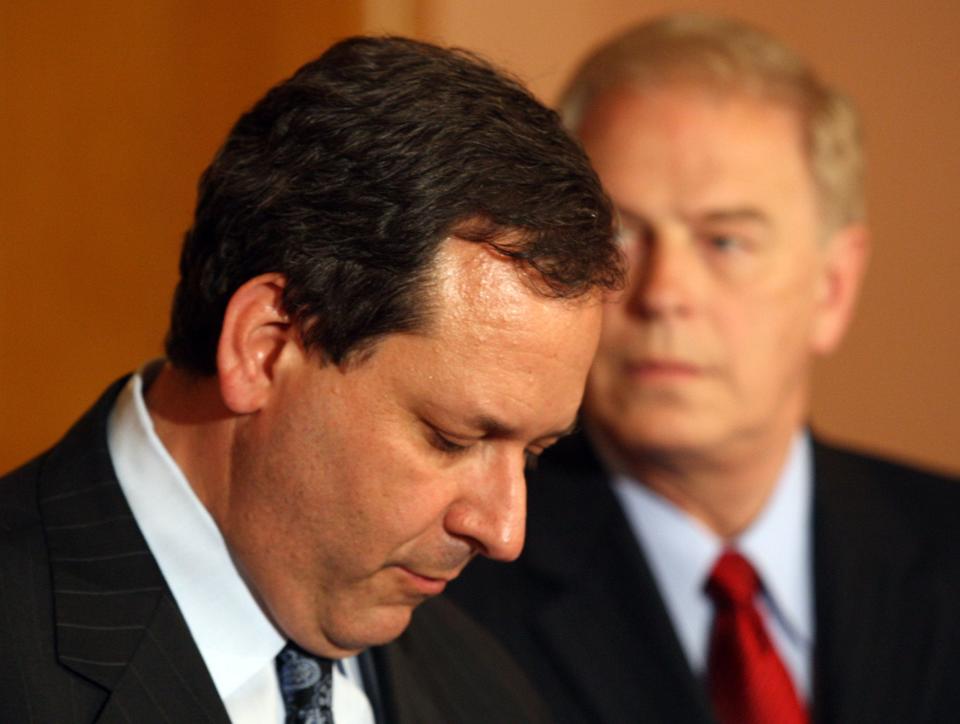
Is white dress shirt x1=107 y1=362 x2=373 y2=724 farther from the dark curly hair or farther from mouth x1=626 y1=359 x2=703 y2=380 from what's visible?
mouth x1=626 y1=359 x2=703 y2=380

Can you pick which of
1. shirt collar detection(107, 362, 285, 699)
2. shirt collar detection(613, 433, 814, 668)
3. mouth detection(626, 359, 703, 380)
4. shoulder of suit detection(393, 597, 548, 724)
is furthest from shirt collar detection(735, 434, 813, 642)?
shirt collar detection(107, 362, 285, 699)

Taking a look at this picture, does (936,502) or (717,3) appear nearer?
(936,502)

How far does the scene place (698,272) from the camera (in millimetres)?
2318

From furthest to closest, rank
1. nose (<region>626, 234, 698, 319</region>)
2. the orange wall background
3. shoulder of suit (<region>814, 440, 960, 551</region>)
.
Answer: shoulder of suit (<region>814, 440, 960, 551</region>)
nose (<region>626, 234, 698, 319</region>)
the orange wall background

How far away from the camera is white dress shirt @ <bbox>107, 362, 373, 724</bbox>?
1407 mm

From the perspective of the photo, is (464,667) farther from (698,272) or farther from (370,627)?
(698,272)

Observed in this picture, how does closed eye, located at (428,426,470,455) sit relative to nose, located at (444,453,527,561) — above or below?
above

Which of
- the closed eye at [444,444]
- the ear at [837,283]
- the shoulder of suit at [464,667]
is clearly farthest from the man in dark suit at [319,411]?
the ear at [837,283]

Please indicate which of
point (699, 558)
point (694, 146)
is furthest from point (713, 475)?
point (694, 146)

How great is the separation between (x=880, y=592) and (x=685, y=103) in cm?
82

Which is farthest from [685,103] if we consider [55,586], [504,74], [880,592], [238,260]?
[55,586]

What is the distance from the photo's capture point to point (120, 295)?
211 cm

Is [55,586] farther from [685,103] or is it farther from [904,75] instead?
[904,75]

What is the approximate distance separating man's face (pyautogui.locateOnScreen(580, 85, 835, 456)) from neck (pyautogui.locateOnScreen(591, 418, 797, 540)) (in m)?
→ 0.02
